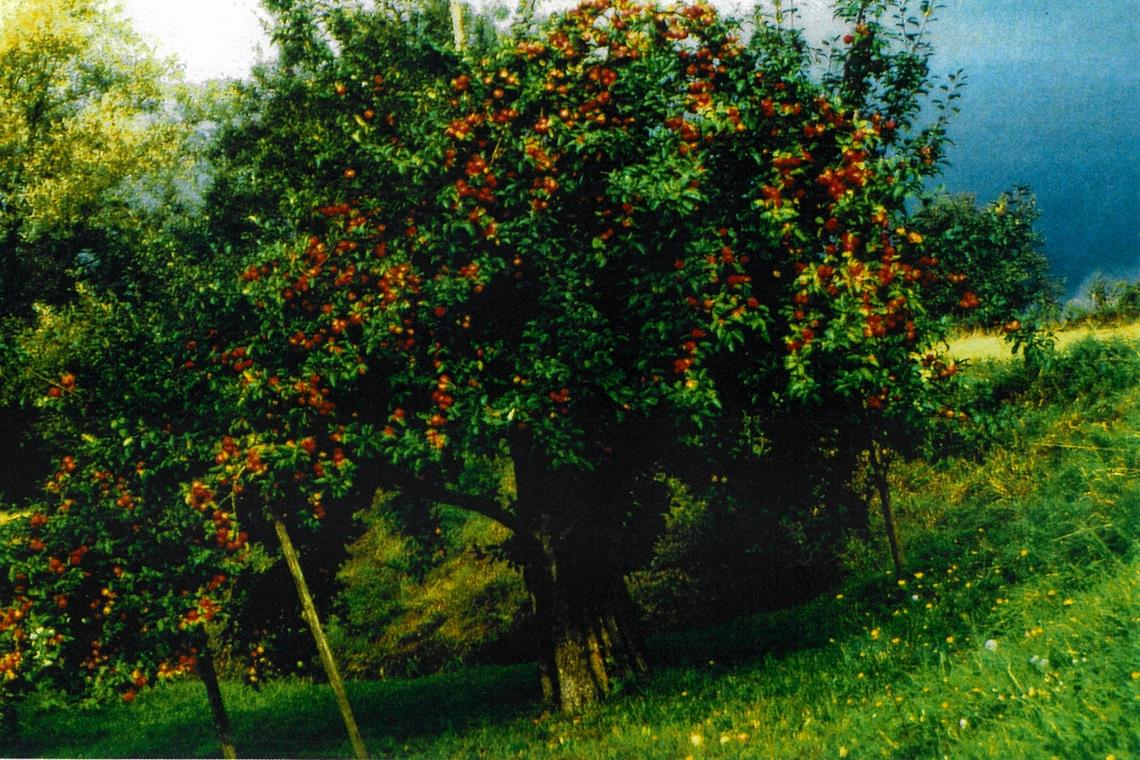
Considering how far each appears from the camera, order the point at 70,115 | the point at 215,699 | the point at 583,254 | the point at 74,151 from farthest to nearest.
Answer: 1. the point at 70,115
2. the point at 74,151
3. the point at 215,699
4. the point at 583,254

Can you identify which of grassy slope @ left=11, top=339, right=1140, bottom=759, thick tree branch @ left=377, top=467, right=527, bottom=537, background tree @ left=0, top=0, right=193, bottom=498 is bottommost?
grassy slope @ left=11, top=339, right=1140, bottom=759

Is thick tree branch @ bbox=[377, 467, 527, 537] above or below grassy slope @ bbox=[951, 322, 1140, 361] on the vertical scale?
below

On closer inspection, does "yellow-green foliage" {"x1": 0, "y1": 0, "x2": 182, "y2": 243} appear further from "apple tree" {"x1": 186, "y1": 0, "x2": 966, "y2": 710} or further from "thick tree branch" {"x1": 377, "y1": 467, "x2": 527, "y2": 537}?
"apple tree" {"x1": 186, "y1": 0, "x2": 966, "y2": 710}

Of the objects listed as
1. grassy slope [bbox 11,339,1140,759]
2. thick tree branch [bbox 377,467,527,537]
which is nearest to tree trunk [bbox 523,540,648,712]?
grassy slope [bbox 11,339,1140,759]

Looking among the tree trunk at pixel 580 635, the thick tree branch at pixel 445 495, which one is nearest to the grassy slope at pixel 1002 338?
the tree trunk at pixel 580 635

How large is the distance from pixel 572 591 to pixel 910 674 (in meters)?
5.60

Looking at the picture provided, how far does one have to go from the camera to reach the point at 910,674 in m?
8.36

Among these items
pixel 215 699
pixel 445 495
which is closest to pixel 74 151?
pixel 445 495

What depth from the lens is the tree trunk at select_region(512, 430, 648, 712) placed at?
12859 millimetres

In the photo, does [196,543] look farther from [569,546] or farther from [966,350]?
[966,350]

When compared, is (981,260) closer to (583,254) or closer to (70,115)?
(583,254)

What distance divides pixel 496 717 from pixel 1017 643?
7.91 m

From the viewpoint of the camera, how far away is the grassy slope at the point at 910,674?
6797mm

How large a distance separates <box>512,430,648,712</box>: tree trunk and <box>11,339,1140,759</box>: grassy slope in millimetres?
692
